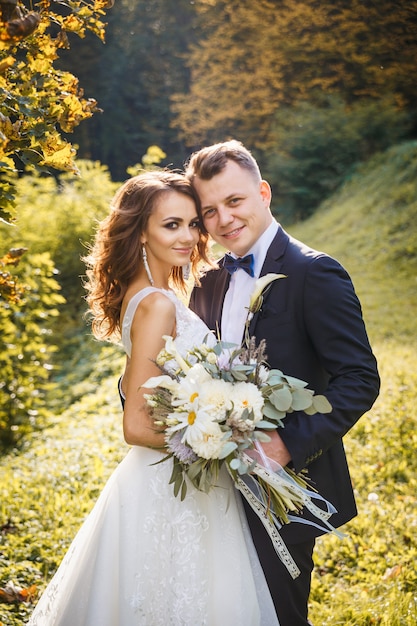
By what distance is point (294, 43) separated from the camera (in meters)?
19.9

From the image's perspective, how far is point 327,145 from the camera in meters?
19.9

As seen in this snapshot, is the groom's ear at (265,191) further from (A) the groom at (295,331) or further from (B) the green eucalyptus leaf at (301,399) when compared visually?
(B) the green eucalyptus leaf at (301,399)

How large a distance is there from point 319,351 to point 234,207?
2.82ft

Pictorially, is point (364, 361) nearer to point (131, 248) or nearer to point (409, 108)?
point (131, 248)

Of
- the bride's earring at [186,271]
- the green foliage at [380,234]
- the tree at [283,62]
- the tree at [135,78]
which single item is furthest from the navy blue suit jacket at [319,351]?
the tree at [135,78]

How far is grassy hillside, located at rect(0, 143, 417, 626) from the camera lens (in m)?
3.72

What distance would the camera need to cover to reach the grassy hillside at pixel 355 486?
3.72 meters

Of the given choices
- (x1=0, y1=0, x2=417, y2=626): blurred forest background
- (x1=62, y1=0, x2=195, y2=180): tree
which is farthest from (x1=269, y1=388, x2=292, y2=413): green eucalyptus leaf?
(x1=62, y1=0, x2=195, y2=180): tree

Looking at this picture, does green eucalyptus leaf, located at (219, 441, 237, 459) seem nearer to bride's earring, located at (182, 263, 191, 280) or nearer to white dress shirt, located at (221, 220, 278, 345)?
white dress shirt, located at (221, 220, 278, 345)

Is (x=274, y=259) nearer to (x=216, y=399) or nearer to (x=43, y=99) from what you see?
(x=216, y=399)

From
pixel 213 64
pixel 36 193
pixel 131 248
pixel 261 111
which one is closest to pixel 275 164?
pixel 261 111

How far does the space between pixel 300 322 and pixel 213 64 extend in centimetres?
2283

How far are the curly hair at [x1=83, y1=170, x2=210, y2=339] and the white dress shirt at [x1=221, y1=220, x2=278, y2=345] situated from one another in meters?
0.38

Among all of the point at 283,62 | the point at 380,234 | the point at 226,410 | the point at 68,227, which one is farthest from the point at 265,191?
the point at 283,62
